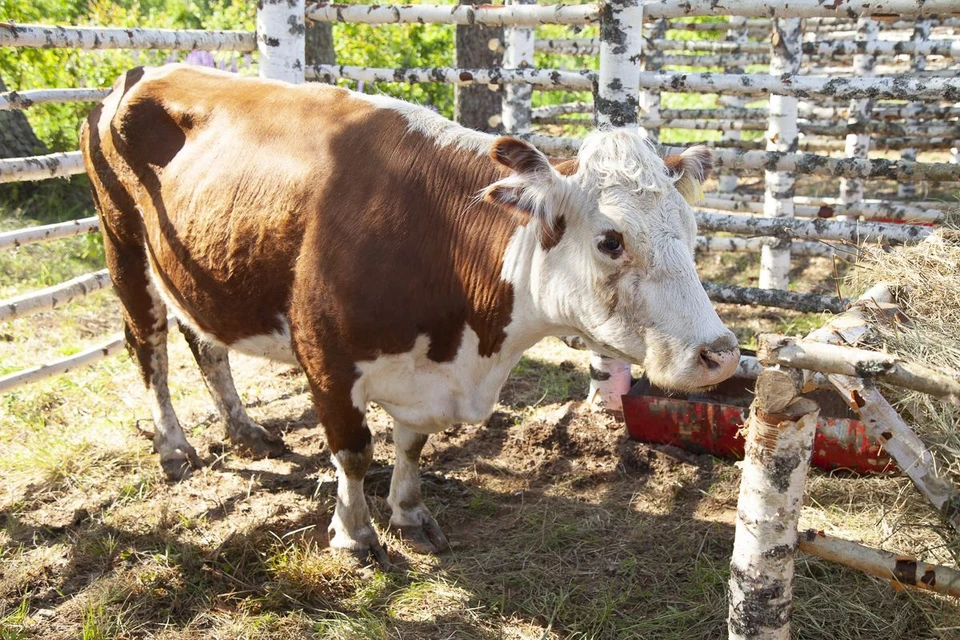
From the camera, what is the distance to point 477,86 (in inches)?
353

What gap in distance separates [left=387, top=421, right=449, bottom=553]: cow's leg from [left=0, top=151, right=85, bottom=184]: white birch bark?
7.53 feet

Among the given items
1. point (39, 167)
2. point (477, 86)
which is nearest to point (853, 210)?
point (477, 86)

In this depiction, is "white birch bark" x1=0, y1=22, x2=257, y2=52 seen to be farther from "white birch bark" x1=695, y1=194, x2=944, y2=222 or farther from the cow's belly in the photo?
"white birch bark" x1=695, y1=194, x2=944, y2=222

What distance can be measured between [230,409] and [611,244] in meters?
2.62

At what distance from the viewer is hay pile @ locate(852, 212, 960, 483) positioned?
2.63 m

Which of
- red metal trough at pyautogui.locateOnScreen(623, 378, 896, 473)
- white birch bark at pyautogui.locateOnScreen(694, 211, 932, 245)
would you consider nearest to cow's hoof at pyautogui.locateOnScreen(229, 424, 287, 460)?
red metal trough at pyautogui.locateOnScreen(623, 378, 896, 473)

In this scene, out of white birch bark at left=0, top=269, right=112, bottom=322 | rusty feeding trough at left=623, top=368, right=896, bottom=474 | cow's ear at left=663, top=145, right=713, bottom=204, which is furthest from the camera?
white birch bark at left=0, top=269, right=112, bottom=322

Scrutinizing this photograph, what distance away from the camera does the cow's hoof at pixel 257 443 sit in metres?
4.65

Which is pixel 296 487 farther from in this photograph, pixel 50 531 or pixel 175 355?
pixel 175 355

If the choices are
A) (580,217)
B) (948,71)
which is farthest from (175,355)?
(948,71)

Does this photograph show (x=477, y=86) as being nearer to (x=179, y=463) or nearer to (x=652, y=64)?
(x=652, y=64)

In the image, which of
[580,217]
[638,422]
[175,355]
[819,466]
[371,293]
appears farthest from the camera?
[175,355]

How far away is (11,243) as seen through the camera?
4.58 metres

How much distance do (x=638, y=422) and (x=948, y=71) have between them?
5.12m
